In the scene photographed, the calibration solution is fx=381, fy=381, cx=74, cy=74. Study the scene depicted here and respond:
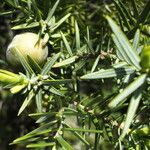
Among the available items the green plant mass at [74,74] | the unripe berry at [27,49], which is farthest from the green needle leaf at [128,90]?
the unripe berry at [27,49]

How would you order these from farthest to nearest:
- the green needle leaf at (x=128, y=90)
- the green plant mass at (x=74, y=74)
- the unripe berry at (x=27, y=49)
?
the unripe berry at (x=27, y=49)
the green plant mass at (x=74, y=74)
the green needle leaf at (x=128, y=90)

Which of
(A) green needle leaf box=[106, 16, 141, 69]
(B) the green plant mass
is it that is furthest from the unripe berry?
(A) green needle leaf box=[106, 16, 141, 69]

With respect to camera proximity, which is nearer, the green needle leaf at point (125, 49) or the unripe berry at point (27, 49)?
the green needle leaf at point (125, 49)

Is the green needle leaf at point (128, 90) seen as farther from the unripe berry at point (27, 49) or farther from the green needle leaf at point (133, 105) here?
the unripe berry at point (27, 49)

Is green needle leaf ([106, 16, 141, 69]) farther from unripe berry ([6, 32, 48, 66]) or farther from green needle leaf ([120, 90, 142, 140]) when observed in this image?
unripe berry ([6, 32, 48, 66])

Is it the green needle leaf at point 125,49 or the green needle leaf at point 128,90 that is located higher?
the green needle leaf at point 125,49

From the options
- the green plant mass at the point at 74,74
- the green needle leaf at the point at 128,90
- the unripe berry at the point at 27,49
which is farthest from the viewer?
the unripe berry at the point at 27,49

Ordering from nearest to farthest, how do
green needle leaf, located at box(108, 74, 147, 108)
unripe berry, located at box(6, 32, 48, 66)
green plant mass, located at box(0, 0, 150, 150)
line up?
green needle leaf, located at box(108, 74, 147, 108) → green plant mass, located at box(0, 0, 150, 150) → unripe berry, located at box(6, 32, 48, 66)

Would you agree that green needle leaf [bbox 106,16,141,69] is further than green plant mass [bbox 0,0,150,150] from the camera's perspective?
No
